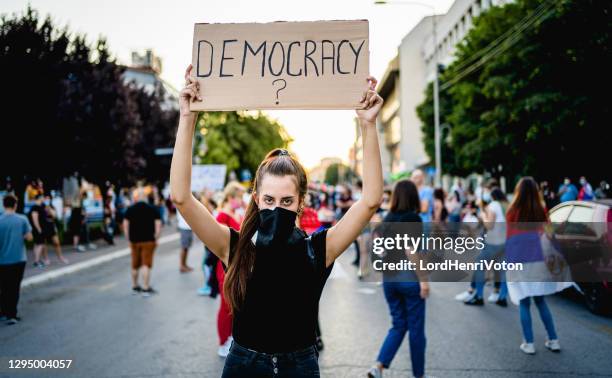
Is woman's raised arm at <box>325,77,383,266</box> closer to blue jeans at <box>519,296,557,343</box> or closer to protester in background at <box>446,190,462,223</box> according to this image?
blue jeans at <box>519,296,557,343</box>

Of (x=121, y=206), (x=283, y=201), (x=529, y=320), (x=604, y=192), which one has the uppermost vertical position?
(x=604, y=192)

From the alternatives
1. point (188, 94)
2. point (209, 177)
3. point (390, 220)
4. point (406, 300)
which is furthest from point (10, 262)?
point (209, 177)

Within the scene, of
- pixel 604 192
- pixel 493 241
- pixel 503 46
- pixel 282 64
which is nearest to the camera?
pixel 282 64

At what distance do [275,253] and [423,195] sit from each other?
10437 millimetres

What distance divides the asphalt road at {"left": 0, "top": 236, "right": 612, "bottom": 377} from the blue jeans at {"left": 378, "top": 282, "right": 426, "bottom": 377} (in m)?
0.39

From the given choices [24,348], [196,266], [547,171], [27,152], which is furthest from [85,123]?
[547,171]

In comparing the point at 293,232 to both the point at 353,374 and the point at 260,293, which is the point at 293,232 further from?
the point at 353,374

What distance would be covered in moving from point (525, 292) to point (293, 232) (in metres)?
4.55

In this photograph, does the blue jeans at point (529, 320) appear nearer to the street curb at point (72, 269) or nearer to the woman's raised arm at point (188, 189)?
the woman's raised arm at point (188, 189)

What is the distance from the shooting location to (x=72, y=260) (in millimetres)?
16094

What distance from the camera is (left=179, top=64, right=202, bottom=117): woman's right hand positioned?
2.44m

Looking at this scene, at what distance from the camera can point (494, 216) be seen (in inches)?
333

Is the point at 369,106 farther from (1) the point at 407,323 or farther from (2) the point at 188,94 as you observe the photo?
(1) the point at 407,323

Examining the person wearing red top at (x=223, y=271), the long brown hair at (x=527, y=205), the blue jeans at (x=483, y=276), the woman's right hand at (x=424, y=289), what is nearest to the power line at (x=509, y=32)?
the blue jeans at (x=483, y=276)
